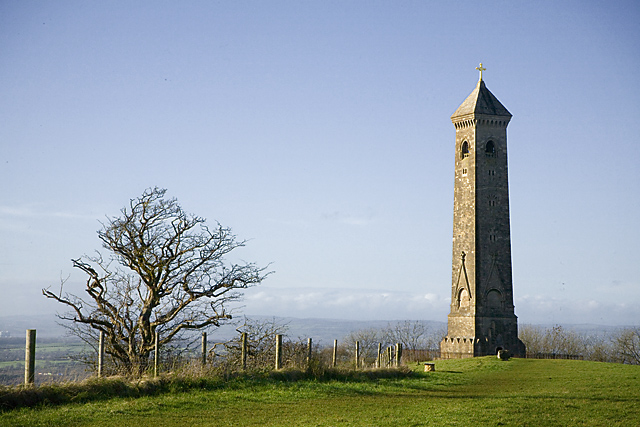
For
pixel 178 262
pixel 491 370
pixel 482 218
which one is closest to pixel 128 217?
pixel 178 262

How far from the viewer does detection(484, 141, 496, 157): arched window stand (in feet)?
181

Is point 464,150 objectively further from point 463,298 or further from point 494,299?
point 494,299

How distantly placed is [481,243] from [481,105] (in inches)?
448

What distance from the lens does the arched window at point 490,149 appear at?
55062 mm

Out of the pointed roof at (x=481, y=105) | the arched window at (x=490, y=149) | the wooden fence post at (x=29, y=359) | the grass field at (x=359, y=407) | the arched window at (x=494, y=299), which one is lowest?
the grass field at (x=359, y=407)

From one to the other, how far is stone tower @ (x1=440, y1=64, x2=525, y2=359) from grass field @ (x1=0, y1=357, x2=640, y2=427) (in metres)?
30.2

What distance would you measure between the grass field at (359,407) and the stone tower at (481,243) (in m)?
30.2

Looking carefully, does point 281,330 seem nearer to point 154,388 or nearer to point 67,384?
point 154,388

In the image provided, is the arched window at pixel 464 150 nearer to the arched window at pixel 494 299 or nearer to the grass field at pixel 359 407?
the arched window at pixel 494 299

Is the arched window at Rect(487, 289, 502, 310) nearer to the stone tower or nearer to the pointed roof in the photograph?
the stone tower

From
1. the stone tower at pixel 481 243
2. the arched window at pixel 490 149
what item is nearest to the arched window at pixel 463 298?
the stone tower at pixel 481 243

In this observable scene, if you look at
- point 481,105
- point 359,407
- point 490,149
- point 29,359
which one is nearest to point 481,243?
point 490,149

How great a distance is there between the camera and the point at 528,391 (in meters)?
20.5

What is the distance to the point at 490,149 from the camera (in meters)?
55.5
